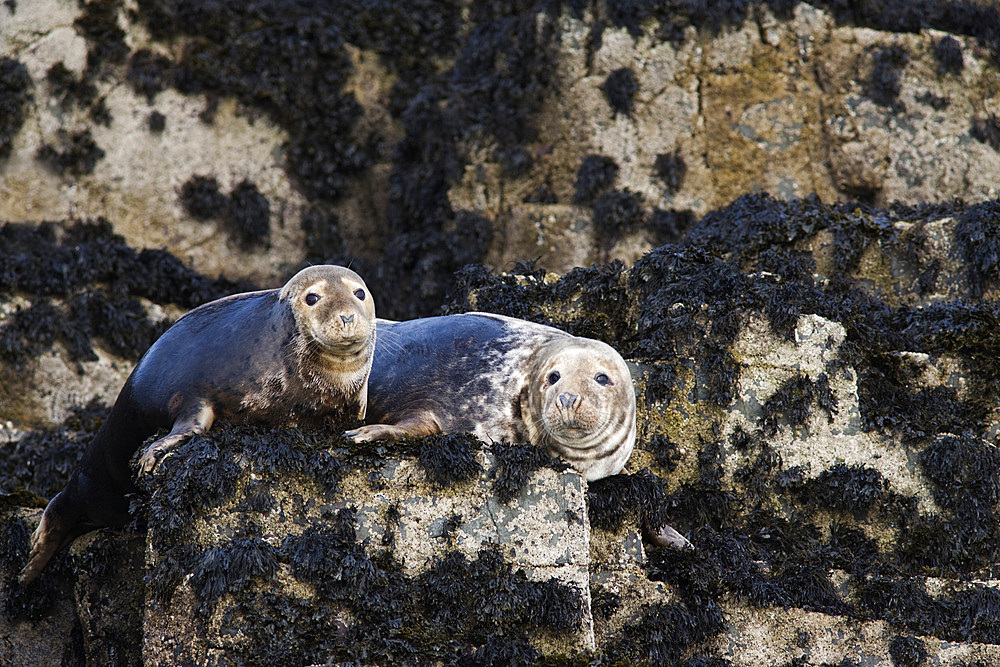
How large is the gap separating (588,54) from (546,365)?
5.88m

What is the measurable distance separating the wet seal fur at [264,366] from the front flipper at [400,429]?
0.23 metres

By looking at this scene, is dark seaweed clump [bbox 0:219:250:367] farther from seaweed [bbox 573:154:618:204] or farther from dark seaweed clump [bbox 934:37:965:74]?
dark seaweed clump [bbox 934:37:965:74]

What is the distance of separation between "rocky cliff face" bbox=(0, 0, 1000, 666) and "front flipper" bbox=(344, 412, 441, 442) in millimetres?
114

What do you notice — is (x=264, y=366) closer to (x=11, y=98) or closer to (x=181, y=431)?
(x=181, y=431)

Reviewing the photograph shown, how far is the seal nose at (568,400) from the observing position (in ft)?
17.5

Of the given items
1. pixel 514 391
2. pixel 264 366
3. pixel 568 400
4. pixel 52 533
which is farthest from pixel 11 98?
pixel 568 400

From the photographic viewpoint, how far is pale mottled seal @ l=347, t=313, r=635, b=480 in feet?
17.9

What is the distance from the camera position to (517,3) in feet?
39.6

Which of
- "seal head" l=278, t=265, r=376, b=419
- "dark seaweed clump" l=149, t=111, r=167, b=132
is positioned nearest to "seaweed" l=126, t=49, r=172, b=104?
"dark seaweed clump" l=149, t=111, r=167, b=132

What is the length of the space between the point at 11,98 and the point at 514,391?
7.11 metres

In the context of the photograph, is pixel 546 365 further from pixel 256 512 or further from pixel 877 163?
pixel 877 163

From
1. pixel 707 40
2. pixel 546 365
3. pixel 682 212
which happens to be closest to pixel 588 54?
pixel 707 40

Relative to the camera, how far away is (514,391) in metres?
5.67

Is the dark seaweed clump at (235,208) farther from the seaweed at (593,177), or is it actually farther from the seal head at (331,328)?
the seal head at (331,328)
